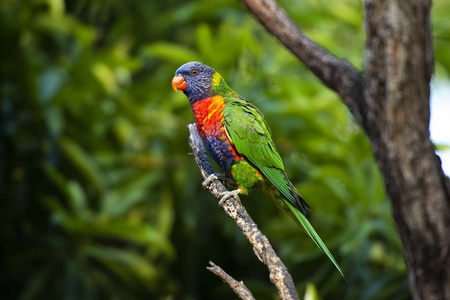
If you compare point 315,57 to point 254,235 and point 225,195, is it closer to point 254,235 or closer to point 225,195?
point 254,235

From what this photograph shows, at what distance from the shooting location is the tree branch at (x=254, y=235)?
1294 mm

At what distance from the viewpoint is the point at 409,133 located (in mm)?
917

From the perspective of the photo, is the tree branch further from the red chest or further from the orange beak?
the orange beak

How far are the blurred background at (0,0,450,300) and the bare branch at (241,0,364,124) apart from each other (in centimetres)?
185

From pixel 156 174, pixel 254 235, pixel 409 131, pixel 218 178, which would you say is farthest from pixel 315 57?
pixel 156 174

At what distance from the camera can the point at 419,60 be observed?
2.95 feet

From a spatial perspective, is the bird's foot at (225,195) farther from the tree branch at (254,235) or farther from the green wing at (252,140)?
the green wing at (252,140)

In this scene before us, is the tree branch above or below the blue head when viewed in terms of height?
below

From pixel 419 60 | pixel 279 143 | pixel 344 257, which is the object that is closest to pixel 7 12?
pixel 279 143

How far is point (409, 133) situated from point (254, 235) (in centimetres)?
67

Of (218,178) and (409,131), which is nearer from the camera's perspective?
(409,131)

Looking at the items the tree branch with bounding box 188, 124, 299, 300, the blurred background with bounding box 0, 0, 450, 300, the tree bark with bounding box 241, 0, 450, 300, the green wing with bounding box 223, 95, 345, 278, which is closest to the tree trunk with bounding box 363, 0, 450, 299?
the tree bark with bounding box 241, 0, 450, 300

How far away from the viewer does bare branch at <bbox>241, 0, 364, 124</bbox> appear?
107 cm

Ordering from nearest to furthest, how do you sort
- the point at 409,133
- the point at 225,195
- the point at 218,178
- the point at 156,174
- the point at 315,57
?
the point at 409,133, the point at 315,57, the point at 225,195, the point at 218,178, the point at 156,174
